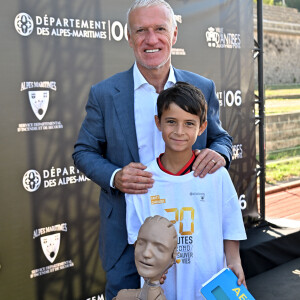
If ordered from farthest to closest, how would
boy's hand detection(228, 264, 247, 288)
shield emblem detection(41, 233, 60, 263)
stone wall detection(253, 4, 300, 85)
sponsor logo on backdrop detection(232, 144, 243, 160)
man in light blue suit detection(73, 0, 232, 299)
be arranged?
stone wall detection(253, 4, 300, 85) → sponsor logo on backdrop detection(232, 144, 243, 160) → shield emblem detection(41, 233, 60, 263) → man in light blue suit detection(73, 0, 232, 299) → boy's hand detection(228, 264, 247, 288)

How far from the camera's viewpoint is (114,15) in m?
3.47

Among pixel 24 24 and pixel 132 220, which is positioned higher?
pixel 24 24

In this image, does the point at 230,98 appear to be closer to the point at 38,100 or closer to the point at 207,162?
the point at 38,100

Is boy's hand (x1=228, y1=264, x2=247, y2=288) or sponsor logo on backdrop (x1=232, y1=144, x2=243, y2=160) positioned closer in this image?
boy's hand (x1=228, y1=264, x2=247, y2=288)

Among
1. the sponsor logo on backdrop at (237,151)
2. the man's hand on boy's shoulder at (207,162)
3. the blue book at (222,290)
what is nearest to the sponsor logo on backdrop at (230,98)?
the sponsor logo on backdrop at (237,151)

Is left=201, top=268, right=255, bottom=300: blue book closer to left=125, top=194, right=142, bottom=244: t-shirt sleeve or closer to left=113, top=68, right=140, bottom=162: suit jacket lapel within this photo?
left=125, top=194, right=142, bottom=244: t-shirt sleeve

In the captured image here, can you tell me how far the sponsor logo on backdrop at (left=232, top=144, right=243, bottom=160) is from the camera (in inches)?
179

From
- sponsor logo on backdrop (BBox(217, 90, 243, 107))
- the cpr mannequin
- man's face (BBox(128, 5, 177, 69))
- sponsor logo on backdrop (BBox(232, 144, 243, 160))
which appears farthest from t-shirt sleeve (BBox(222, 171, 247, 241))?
sponsor logo on backdrop (BBox(232, 144, 243, 160))

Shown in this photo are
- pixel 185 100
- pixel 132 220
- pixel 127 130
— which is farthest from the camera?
pixel 127 130

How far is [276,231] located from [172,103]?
336 centimetres

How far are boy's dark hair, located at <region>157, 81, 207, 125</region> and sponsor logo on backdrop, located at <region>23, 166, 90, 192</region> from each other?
176cm

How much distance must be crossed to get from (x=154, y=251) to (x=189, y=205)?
0.28 meters

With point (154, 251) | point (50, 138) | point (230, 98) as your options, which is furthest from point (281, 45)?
point (154, 251)

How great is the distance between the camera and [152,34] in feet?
5.64
